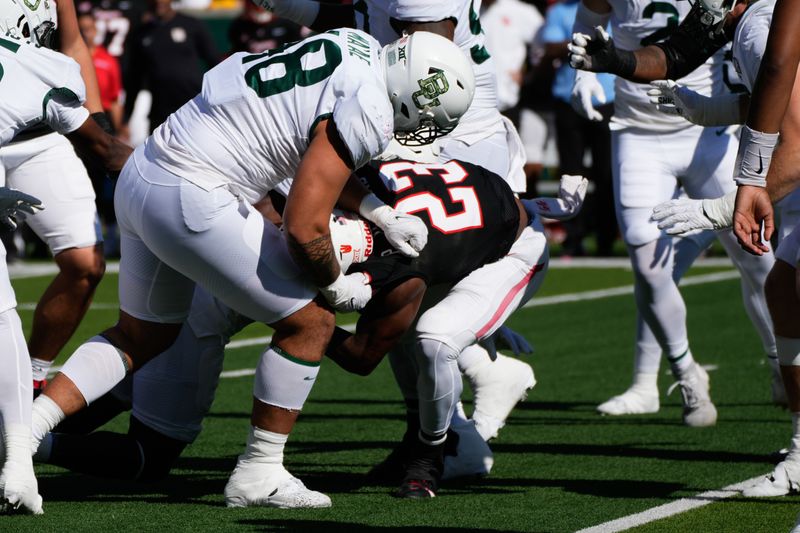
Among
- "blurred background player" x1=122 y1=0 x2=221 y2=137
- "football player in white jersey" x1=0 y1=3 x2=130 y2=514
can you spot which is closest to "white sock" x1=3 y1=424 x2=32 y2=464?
"football player in white jersey" x1=0 y1=3 x2=130 y2=514

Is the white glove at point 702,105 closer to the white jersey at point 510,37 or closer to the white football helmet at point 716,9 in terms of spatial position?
the white football helmet at point 716,9

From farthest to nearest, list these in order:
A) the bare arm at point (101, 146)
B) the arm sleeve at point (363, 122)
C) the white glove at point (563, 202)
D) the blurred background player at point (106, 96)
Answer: the blurred background player at point (106, 96), the white glove at point (563, 202), the bare arm at point (101, 146), the arm sleeve at point (363, 122)

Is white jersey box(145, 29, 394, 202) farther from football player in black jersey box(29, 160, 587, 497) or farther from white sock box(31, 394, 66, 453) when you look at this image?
white sock box(31, 394, 66, 453)

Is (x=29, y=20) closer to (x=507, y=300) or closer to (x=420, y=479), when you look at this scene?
(x=507, y=300)

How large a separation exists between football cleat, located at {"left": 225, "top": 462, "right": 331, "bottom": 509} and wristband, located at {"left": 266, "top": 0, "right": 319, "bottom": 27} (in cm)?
207

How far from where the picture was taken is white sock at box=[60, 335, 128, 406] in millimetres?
4477

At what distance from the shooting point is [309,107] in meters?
4.16

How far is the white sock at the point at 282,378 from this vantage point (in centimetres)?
430

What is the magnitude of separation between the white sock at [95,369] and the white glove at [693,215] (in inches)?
68.8

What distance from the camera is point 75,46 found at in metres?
5.77

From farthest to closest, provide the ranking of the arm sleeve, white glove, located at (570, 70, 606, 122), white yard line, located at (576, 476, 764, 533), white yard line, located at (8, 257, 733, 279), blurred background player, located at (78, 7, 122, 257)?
blurred background player, located at (78, 7, 122, 257), white yard line, located at (8, 257, 733, 279), white glove, located at (570, 70, 606, 122), white yard line, located at (576, 476, 764, 533), the arm sleeve

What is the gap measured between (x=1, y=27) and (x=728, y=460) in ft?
9.78

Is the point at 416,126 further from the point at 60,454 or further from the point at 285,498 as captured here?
the point at 60,454

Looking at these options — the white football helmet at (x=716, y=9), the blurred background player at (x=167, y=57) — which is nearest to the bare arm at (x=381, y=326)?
the white football helmet at (x=716, y=9)
